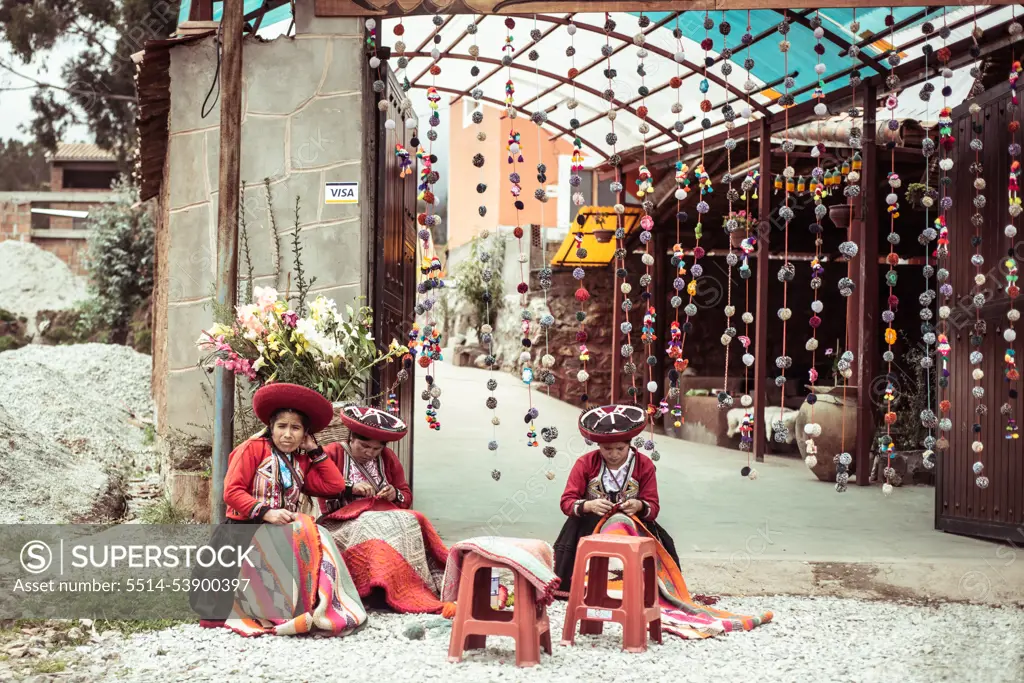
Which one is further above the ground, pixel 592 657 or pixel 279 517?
pixel 279 517

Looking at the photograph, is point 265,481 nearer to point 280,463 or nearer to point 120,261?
point 280,463

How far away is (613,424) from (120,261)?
17.4 m

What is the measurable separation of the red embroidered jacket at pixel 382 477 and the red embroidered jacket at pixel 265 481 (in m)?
0.18

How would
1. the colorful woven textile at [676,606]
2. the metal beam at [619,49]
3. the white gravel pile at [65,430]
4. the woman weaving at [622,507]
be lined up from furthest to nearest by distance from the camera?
the metal beam at [619,49], the white gravel pile at [65,430], the woman weaving at [622,507], the colorful woven textile at [676,606]

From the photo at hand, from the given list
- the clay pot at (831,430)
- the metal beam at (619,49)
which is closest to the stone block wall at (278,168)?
the metal beam at (619,49)

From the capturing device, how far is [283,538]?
14.5 ft

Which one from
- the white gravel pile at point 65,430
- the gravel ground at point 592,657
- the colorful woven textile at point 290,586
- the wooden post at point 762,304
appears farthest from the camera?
the wooden post at point 762,304

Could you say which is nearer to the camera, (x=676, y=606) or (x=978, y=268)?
(x=676, y=606)

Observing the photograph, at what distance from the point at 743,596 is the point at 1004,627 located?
1.26 meters

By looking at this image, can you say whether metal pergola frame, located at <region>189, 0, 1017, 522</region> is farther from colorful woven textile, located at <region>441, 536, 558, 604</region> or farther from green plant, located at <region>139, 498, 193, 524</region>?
colorful woven textile, located at <region>441, 536, 558, 604</region>

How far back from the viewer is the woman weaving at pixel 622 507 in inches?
184

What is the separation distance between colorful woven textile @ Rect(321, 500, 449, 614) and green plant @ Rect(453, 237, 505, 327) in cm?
1062

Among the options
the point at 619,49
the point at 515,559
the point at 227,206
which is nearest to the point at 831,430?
the point at 619,49

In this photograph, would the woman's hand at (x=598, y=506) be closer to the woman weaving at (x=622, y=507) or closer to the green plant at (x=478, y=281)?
the woman weaving at (x=622, y=507)
